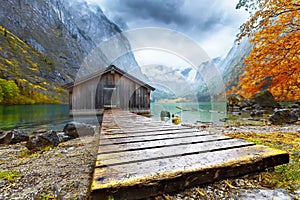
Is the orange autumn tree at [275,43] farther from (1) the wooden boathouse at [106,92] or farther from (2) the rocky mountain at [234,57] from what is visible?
(1) the wooden boathouse at [106,92]

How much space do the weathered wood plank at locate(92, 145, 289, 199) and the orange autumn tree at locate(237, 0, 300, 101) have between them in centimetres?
501

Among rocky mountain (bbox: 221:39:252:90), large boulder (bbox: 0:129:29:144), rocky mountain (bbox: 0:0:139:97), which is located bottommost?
large boulder (bbox: 0:129:29:144)

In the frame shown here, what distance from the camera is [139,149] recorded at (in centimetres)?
180

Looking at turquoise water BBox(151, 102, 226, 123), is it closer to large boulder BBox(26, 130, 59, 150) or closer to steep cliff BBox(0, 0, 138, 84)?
large boulder BBox(26, 130, 59, 150)

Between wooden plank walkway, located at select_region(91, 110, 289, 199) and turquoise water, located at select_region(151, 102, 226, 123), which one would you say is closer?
wooden plank walkway, located at select_region(91, 110, 289, 199)

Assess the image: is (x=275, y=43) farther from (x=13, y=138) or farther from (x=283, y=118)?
(x=13, y=138)

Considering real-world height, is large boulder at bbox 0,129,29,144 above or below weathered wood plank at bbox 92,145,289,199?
below

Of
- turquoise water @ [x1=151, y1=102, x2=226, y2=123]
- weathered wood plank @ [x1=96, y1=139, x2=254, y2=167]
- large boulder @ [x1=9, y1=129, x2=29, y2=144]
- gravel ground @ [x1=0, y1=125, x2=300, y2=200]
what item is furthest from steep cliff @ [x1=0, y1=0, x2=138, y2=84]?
weathered wood plank @ [x1=96, y1=139, x2=254, y2=167]

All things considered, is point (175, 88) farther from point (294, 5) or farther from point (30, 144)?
point (30, 144)

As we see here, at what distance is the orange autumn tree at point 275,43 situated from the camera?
16.3ft

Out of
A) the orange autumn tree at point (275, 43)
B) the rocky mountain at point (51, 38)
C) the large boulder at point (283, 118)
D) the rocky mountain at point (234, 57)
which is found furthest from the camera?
the rocky mountain at point (51, 38)

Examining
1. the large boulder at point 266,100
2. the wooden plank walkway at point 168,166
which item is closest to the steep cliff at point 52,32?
the large boulder at point 266,100

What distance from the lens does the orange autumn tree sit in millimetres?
4961

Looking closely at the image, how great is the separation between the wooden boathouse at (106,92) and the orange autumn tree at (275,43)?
10.2 meters
